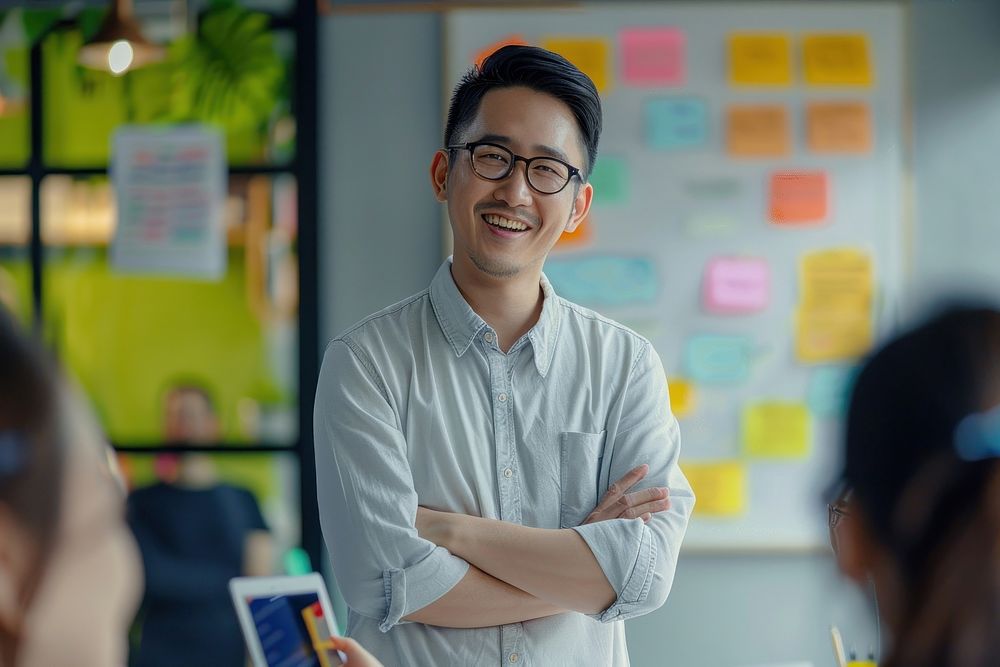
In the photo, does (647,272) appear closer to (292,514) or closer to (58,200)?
(292,514)

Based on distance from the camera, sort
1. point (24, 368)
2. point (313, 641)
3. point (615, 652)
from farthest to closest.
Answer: point (615, 652), point (313, 641), point (24, 368)

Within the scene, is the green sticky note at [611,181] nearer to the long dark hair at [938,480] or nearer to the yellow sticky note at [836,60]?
the yellow sticky note at [836,60]

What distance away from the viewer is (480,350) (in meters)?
1.82

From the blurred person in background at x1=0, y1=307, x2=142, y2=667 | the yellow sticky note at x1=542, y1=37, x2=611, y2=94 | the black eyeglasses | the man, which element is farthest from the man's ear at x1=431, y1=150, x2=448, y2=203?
the yellow sticky note at x1=542, y1=37, x2=611, y2=94

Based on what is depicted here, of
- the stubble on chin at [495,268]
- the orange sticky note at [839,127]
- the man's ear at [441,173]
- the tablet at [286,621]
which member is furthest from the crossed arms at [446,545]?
the orange sticky note at [839,127]

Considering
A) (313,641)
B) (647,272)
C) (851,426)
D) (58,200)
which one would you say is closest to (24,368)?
(851,426)

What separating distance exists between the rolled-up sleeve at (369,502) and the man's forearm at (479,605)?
16 mm

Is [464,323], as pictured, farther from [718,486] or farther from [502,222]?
[718,486]

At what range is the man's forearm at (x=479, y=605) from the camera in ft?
5.38

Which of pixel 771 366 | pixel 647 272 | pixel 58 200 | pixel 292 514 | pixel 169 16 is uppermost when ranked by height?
pixel 169 16

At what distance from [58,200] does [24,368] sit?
9.19 feet

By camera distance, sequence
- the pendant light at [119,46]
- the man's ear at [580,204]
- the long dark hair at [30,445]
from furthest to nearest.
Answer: the pendant light at [119,46] < the man's ear at [580,204] < the long dark hair at [30,445]

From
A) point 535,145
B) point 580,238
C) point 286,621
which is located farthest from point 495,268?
point 580,238

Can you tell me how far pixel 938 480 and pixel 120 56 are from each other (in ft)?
9.44
